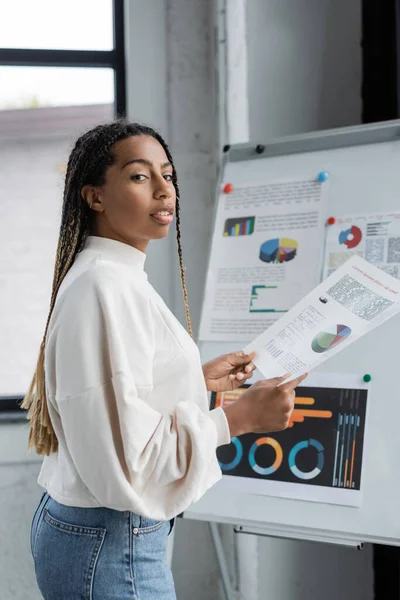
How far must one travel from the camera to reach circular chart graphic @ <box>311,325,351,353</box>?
1123 mm

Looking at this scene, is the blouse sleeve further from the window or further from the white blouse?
the window

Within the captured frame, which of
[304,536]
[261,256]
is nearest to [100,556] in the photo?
[304,536]

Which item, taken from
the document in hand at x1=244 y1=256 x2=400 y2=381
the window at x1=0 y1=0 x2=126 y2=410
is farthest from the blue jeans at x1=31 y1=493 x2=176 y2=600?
the window at x1=0 y1=0 x2=126 y2=410

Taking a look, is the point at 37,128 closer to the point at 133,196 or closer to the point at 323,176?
the point at 323,176

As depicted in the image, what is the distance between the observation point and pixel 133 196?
0.98 m

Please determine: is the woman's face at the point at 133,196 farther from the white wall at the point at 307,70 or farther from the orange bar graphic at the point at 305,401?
the white wall at the point at 307,70

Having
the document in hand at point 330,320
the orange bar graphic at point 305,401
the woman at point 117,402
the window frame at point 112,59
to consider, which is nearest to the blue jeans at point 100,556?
the woman at point 117,402

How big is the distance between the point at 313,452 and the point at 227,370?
39 centimetres

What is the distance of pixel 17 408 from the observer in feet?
7.20

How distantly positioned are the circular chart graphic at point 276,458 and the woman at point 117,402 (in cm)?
58

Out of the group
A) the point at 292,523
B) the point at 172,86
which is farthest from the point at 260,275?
the point at 172,86

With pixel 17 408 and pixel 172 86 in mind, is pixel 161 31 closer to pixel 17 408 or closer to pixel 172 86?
pixel 172 86

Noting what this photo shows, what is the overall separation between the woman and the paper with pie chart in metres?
0.64

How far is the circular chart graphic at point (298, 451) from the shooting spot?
1506mm
